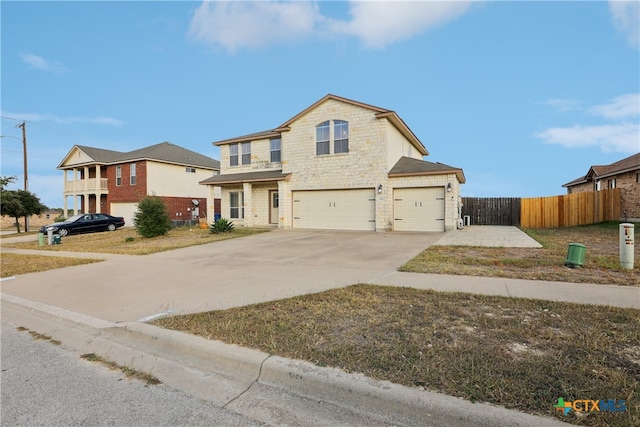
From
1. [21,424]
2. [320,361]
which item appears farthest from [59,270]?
[320,361]

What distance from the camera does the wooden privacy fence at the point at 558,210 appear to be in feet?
69.7

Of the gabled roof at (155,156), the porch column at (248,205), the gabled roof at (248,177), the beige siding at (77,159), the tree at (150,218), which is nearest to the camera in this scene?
the tree at (150,218)

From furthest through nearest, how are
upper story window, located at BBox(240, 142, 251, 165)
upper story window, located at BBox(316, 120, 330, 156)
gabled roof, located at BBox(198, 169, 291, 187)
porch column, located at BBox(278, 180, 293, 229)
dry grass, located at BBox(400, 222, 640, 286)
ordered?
upper story window, located at BBox(240, 142, 251, 165) < gabled roof, located at BBox(198, 169, 291, 187) < porch column, located at BBox(278, 180, 293, 229) < upper story window, located at BBox(316, 120, 330, 156) < dry grass, located at BBox(400, 222, 640, 286)

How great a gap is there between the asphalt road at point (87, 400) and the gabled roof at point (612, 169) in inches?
1017

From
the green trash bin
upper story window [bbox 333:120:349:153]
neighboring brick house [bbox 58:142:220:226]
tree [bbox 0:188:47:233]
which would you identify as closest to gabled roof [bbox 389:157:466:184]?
upper story window [bbox 333:120:349:153]

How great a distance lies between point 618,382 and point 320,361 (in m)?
2.51

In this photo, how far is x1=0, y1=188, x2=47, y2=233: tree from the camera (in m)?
25.2

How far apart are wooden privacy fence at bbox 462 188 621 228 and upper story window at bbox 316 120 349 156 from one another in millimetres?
12703

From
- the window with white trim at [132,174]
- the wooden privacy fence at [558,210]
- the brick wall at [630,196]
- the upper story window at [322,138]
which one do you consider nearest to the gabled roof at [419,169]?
the upper story window at [322,138]

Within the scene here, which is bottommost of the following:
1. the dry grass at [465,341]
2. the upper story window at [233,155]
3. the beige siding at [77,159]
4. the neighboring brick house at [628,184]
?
the dry grass at [465,341]

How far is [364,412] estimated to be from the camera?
271cm

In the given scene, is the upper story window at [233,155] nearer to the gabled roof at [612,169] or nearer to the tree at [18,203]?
the tree at [18,203]

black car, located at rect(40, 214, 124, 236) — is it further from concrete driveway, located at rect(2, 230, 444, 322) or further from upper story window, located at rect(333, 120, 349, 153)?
upper story window, located at rect(333, 120, 349, 153)

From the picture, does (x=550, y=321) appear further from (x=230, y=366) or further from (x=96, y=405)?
(x=96, y=405)
